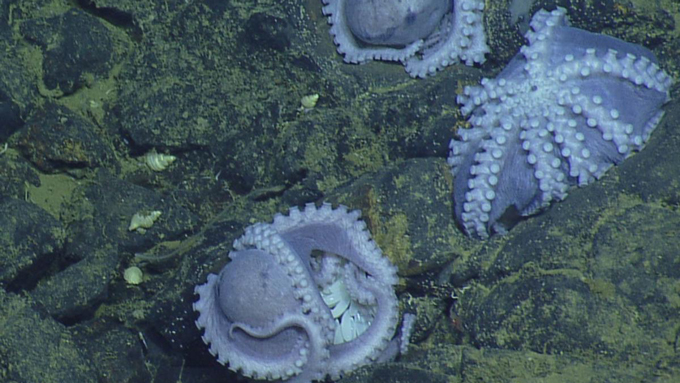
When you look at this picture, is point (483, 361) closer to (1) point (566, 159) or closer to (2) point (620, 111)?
(1) point (566, 159)

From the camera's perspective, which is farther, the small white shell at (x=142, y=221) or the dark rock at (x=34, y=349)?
the small white shell at (x=142, y=221)

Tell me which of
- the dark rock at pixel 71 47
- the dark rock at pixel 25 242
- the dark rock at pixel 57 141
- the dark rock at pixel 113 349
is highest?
the dark rock at pixel 71 47

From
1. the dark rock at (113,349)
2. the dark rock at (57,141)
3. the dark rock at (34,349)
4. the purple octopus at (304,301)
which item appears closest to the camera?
the dark rock at (34,349)

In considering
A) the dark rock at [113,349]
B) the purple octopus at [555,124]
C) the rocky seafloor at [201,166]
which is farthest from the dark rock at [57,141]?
the purple octopus at [555,124]

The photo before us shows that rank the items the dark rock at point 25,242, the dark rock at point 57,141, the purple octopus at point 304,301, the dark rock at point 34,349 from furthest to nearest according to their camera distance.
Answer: the dark rock at point 57,141, the dark rock at point 25,242, the purple octopus at point 304,301, the dark rock at point 34,349

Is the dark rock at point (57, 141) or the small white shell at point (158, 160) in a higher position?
the dark rock at point (57, 141)

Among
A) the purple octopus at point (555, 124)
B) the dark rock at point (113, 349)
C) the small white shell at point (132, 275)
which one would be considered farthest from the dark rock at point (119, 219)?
the purple octopus at point (555, 124)

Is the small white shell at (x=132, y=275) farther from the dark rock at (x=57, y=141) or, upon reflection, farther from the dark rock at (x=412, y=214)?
the dark rock at (x=412, y=214)
